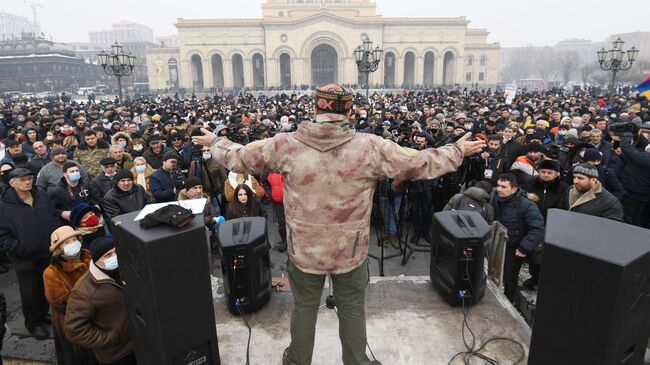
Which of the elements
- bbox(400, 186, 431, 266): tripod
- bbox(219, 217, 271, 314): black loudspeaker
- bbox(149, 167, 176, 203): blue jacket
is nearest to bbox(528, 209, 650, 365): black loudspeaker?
bbox(219, 217, 271, 314): black loudspeaker

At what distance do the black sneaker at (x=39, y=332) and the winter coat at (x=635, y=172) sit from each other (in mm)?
8016

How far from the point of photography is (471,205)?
4.65 m

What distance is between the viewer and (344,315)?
2703 mm

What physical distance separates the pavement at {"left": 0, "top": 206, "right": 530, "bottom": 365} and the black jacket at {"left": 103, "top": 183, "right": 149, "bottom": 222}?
61.8 inches

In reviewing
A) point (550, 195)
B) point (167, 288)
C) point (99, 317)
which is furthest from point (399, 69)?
point (167, 288)

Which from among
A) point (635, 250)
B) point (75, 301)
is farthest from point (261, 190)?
point (635, 250)

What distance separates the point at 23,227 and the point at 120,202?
3.60 feet

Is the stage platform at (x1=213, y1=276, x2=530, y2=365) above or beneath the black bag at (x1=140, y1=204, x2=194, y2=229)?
beneath

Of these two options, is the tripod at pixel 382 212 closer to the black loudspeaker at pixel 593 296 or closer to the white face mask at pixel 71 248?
the black loudspeaker at pixel 593 296

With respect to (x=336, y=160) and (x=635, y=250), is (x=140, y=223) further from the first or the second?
(x=635, y=250)

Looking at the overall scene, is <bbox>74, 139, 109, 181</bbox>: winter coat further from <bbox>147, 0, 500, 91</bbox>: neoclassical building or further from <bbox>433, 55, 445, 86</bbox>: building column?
<bbox>433, 55, 445, 86</bbox>: building column

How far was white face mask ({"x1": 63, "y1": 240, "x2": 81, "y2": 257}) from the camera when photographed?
3.25 metres

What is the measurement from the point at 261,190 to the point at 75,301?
11.6ft

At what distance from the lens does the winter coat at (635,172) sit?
5.75m
